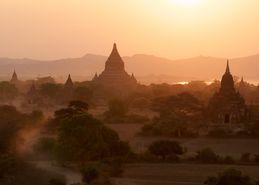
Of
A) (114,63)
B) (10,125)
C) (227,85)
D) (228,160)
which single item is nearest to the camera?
(228,160)

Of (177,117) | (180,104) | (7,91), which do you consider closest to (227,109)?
(177,117)

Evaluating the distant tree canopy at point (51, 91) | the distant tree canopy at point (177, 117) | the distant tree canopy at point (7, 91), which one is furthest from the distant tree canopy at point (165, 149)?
the distant tree canopy at point (7, 91)

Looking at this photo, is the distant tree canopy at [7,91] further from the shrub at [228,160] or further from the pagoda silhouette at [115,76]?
the shrub at [228,160]

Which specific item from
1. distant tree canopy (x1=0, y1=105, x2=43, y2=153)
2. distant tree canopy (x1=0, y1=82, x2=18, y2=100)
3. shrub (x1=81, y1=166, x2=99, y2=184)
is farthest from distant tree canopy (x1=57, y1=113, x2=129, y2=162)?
distant tree canopy (x1=0, y1=82, x2=18, y2=100)

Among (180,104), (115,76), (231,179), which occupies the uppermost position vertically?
(115,76)

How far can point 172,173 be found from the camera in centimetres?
2569

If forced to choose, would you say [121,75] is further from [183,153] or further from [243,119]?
[183,153]

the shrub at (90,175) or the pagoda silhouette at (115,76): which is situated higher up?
the pagoda silhouette at (115,76)

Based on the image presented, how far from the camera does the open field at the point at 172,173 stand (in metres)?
24.1

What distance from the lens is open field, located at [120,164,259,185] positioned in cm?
2409

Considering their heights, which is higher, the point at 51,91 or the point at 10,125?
the point at 51,91

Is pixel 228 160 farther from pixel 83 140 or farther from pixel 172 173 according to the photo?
pixel 83 140

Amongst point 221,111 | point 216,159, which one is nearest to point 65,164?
point 216,159

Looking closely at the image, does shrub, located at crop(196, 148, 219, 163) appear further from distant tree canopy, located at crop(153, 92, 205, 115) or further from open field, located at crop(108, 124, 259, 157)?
distant tree canopy, located at crop(153, 92, 205, 115)
